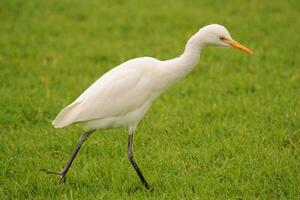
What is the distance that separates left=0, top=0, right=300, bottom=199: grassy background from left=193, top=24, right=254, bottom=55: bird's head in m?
1.19

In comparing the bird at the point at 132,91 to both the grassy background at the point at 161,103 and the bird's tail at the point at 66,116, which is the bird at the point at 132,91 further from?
the grassy background at the point at 161,103

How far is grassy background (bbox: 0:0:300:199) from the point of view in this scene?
468cm

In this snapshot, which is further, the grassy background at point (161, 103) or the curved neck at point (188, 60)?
the grassy background at point (161, 103)

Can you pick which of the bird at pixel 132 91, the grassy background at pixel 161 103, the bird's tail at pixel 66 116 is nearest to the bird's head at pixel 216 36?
the bird at pixel 132 91

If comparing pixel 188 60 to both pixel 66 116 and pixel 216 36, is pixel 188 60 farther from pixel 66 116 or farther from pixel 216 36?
pixel 66 116

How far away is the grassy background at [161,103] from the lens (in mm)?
4680

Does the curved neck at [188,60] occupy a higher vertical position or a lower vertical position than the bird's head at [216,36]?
lower

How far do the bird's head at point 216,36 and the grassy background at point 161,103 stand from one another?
1.19 metres

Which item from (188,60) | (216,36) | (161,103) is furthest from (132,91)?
(161,103)

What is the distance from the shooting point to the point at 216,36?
176 inches

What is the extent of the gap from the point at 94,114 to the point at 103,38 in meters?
4.79

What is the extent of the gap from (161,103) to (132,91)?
2026 mm

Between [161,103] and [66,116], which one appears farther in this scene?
[161,103]

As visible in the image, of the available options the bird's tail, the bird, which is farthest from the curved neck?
the bird's tail
